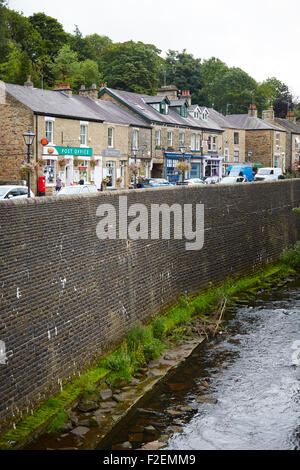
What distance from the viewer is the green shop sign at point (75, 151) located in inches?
1486

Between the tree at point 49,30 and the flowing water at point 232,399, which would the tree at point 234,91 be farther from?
the flowing water at point 232,399

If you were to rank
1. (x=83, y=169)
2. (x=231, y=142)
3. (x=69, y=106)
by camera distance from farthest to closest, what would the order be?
(x=231, y=142) < (x=83, y=169) < (x=69, y=106)

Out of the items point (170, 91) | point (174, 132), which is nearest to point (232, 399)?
point (174, 132)

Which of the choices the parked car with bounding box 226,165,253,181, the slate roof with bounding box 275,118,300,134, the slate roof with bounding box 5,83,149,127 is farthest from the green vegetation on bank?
the slate roof with bounding box 275,118,300,134

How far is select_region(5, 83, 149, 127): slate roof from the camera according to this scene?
120ft

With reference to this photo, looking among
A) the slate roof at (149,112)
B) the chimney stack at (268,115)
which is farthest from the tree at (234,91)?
the slate roof at (149,112)

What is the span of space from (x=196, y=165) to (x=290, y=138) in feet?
66.4

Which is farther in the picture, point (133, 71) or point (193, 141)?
point (133, 71)

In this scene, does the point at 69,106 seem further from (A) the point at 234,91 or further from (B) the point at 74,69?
(A) the point at 234,91

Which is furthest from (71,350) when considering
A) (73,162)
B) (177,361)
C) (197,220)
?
(73,162)

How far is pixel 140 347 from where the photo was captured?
581 inches

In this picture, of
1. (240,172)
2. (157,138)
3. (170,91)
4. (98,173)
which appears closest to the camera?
(98,173)

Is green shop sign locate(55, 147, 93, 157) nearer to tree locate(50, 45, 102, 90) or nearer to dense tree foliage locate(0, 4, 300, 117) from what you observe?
dense tree foliage locate(0, 4, 300, 117)

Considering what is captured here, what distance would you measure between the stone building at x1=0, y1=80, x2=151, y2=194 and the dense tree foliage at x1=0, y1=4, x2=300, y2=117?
734cm
